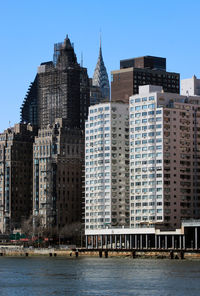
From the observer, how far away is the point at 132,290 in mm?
168625

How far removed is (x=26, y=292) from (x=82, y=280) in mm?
27391

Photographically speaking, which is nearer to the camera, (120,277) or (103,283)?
(103,283)

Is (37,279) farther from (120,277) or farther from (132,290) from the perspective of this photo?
(132,290)

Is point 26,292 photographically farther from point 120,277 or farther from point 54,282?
point 120,277

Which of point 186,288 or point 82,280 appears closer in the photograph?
point 186,288

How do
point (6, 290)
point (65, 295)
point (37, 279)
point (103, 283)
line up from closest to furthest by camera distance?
point (65, 295), point (6, 290), point (103, 283), point (37, 279)

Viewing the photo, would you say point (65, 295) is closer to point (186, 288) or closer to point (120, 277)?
point (186, 288)

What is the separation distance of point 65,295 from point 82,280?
32.4 m

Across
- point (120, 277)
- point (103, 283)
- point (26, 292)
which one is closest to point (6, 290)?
point (26, 292)

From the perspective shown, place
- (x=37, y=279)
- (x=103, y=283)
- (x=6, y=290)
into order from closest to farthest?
(x=6, y=290) → (x=103, y=283) → (x=37, y=279)

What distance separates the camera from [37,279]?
647ft

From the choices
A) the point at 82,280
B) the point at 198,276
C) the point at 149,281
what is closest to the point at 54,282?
the point at 82,280

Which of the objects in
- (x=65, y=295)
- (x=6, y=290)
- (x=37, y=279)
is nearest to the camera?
(x=65, y=295)

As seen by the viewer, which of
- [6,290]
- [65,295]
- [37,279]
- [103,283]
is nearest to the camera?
[65,295]
